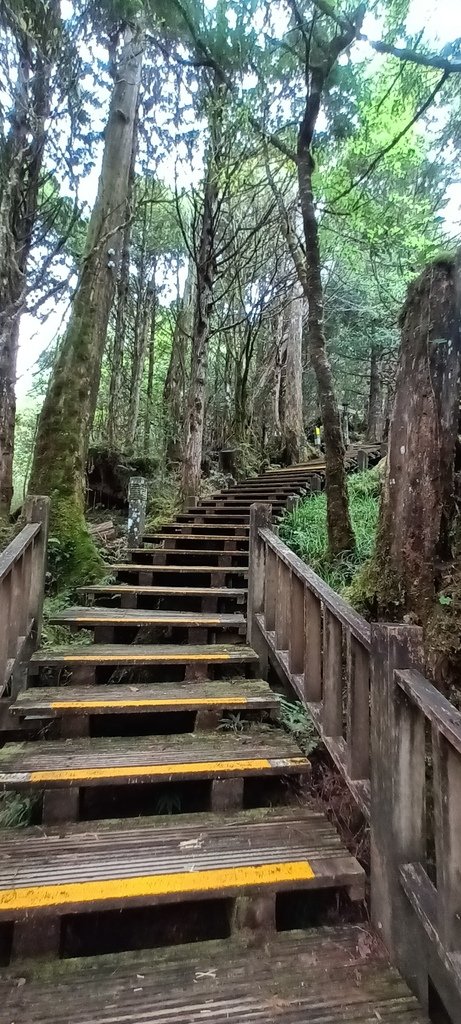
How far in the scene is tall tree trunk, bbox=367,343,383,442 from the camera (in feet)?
50.1

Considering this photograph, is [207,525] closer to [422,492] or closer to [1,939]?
[422,492]

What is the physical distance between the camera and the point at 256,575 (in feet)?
12.6

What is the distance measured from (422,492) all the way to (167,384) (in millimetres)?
10812

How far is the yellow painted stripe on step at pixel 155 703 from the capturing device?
2.71 m

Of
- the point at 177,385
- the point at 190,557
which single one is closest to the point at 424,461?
the point at 190,557

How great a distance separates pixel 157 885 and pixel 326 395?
13.7 ft

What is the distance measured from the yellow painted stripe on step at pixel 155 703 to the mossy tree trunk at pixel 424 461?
3.39 feet

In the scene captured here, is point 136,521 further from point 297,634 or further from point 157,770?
point 157,770

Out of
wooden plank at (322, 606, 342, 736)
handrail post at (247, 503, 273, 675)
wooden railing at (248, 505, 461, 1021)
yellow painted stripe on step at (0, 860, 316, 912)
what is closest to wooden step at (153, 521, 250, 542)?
handrail post at (247, 503, 273, 675)

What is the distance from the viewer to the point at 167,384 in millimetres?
12734

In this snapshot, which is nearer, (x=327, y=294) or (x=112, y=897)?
(x=112, y=897)

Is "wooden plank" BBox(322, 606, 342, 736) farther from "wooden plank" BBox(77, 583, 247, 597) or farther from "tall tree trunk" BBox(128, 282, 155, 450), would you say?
"tall tree trunk" BBox(128, 282, 155, 450)

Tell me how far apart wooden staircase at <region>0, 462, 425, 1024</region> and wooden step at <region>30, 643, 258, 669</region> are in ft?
0.06

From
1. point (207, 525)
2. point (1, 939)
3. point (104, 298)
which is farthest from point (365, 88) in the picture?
point (1, 939)
